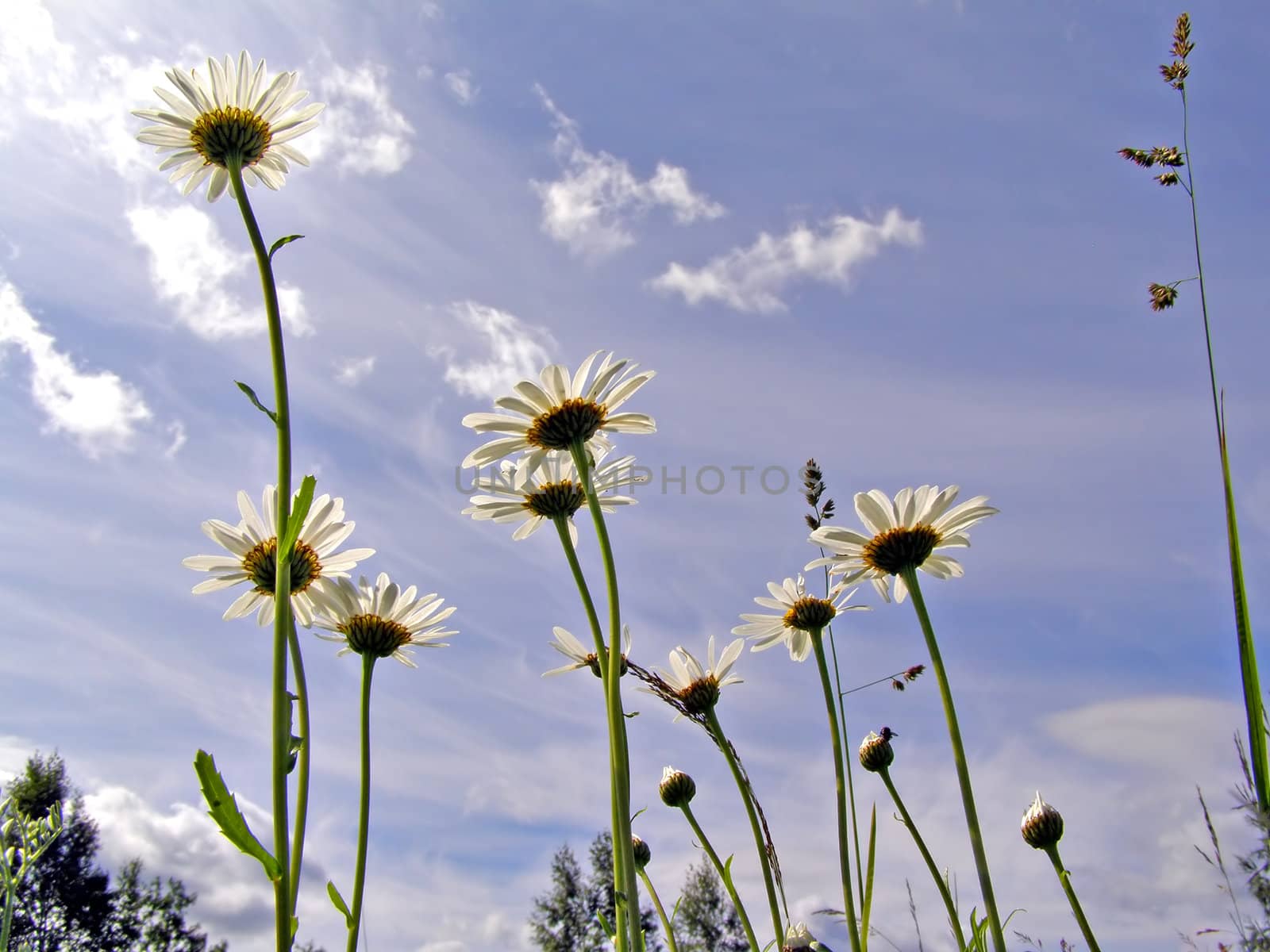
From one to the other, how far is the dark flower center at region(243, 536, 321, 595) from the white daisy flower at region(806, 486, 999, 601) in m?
1.30

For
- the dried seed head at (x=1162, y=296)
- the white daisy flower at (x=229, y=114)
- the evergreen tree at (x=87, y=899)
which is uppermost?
the white daisy flower at (x=229, y=114)

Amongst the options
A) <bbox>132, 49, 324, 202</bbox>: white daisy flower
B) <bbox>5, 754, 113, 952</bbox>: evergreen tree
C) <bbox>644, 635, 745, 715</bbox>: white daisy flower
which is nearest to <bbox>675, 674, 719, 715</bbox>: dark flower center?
<bbox>644, 635, 745, 715</bbox>: white daisy flower

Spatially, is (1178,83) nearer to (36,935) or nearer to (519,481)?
(519,481)

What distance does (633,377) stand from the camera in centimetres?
231

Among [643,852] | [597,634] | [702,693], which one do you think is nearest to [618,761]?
[597,634]

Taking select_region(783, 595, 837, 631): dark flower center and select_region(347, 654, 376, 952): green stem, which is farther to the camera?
select_region(783, 595, 837, 631): dark flower center

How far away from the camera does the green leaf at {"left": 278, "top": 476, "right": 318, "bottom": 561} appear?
141cm

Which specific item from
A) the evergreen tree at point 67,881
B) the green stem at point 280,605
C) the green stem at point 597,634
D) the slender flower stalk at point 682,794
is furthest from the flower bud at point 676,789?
the evergreen tree at point 67,881

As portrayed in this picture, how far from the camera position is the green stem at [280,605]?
51.8 inches

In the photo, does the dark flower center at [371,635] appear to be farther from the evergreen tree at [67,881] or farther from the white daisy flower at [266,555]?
the evergreen tree at [67,881]

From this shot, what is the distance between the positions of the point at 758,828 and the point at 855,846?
343 millimetres

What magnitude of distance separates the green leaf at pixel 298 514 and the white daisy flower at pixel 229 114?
1206 millimetres

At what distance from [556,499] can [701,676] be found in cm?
78

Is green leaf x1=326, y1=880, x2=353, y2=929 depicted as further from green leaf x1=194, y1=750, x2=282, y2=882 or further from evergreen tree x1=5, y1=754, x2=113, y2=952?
evergreen tree x1=5, y1=754, x2=113, y2=952
